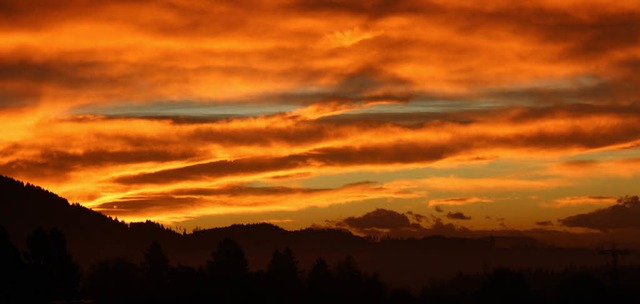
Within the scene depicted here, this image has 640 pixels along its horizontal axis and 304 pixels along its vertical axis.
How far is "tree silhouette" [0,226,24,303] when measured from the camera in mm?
150125

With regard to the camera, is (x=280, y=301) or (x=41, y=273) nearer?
(x=41, y=273)

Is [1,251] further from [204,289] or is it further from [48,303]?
[204,289]

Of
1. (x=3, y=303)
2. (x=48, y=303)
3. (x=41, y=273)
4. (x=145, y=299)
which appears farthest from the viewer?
(x=145, y=299)

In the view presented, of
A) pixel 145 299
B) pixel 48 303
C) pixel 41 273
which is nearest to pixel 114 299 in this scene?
pixel 145 299

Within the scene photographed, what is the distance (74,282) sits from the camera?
177625 mm

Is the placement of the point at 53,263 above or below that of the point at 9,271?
above

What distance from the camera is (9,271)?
153 m

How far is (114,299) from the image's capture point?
629 feet

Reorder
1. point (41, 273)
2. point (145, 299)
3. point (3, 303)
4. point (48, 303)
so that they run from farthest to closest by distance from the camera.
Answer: point (145, 299) < point (41, 273) < point (48, 303) < point (3, 303)

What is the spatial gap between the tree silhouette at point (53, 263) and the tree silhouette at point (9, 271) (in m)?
15.3

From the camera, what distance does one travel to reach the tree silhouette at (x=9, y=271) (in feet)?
493

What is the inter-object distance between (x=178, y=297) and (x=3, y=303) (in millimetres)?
46147

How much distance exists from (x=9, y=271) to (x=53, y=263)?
87.5 ft

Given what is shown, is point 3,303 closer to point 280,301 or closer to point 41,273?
point 41,273
